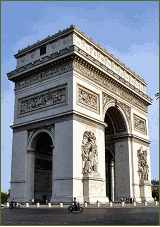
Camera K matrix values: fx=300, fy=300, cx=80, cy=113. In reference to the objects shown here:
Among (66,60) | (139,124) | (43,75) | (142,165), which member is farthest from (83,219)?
(139,124)

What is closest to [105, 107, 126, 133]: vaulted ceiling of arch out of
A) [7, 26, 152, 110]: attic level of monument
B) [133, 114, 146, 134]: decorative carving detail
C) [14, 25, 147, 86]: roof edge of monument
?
[133, 114, 146, 134]: decorative carving detail

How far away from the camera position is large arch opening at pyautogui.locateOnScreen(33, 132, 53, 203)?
2848 centimetres

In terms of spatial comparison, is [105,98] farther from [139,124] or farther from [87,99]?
[139,124]

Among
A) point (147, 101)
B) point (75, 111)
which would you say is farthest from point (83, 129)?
point (147, 101)

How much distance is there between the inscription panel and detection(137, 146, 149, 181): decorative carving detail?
43.7 feet

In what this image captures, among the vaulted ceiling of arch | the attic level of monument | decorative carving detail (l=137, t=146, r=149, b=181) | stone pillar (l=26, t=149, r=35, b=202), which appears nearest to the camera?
stone pillar (l=26, t=149, r=35, b=202)

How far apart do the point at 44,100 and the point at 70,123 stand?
14.0 feet

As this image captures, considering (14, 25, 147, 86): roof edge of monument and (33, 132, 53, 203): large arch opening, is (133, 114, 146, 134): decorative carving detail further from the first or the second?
(33, 132, 53, 203): large arch opening

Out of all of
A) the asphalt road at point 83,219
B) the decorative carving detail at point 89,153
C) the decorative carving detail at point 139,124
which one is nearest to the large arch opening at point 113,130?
the decorative carving detail at point 139,124

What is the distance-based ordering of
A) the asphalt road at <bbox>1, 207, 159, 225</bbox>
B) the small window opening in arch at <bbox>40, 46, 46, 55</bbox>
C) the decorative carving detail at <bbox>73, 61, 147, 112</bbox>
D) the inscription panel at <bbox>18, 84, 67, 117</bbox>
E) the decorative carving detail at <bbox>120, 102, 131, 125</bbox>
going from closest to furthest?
1. the asphalt road at <bbox>1, 207, 159, 225</bbox>
2. the inscription panel at <bbox>18, 84, 67, 117</bbox>
3. the decorative carving detail at <bbox>73, 61, 147, 112</bbox>
4. the small window opening in arch at <bbox>40, 46, 46, 55</bbox>
5. the decorative carving detail at <bbox>120, 102, 131, 125</bbox>

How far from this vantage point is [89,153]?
26594mm

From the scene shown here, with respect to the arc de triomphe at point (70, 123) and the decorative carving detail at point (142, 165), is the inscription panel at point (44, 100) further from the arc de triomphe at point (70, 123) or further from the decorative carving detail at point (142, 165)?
the decorative carving detail at point (142, 165)

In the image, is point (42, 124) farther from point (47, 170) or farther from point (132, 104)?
point (132, 104)

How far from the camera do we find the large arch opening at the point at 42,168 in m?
28.5
